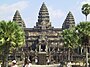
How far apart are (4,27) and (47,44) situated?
251ft

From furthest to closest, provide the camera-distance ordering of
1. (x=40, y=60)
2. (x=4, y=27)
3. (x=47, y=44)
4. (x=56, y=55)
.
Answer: (x=47, y=44) < (x=56, y=55) < (x=40, y=60) < (x=4, y=27)

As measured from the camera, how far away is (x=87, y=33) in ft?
190

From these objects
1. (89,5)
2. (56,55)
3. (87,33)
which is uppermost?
(89,5)

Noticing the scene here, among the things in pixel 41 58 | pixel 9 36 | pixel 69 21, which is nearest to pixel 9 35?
pixel 9 36

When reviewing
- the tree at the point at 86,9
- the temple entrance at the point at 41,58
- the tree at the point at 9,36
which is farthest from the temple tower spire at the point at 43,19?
the tree at the point at 9,36

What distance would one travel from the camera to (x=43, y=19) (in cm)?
14550

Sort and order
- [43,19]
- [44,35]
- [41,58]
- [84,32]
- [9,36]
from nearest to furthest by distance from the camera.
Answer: [9,36]
[84,32]
[41,58]
[44,35]
[43,19]

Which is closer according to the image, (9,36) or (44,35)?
(9,36)

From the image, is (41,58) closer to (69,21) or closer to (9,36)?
(9,36)

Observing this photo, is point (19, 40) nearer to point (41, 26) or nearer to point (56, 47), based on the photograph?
point (56, 47)

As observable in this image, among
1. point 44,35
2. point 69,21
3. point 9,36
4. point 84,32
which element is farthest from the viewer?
point 69,21

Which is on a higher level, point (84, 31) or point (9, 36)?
point (84, 31)

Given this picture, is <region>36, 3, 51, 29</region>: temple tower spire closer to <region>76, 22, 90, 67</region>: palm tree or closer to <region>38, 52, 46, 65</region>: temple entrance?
<region>38, 52, 46, 65</region>: temple entrance

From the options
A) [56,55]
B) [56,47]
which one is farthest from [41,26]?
[56,55]
